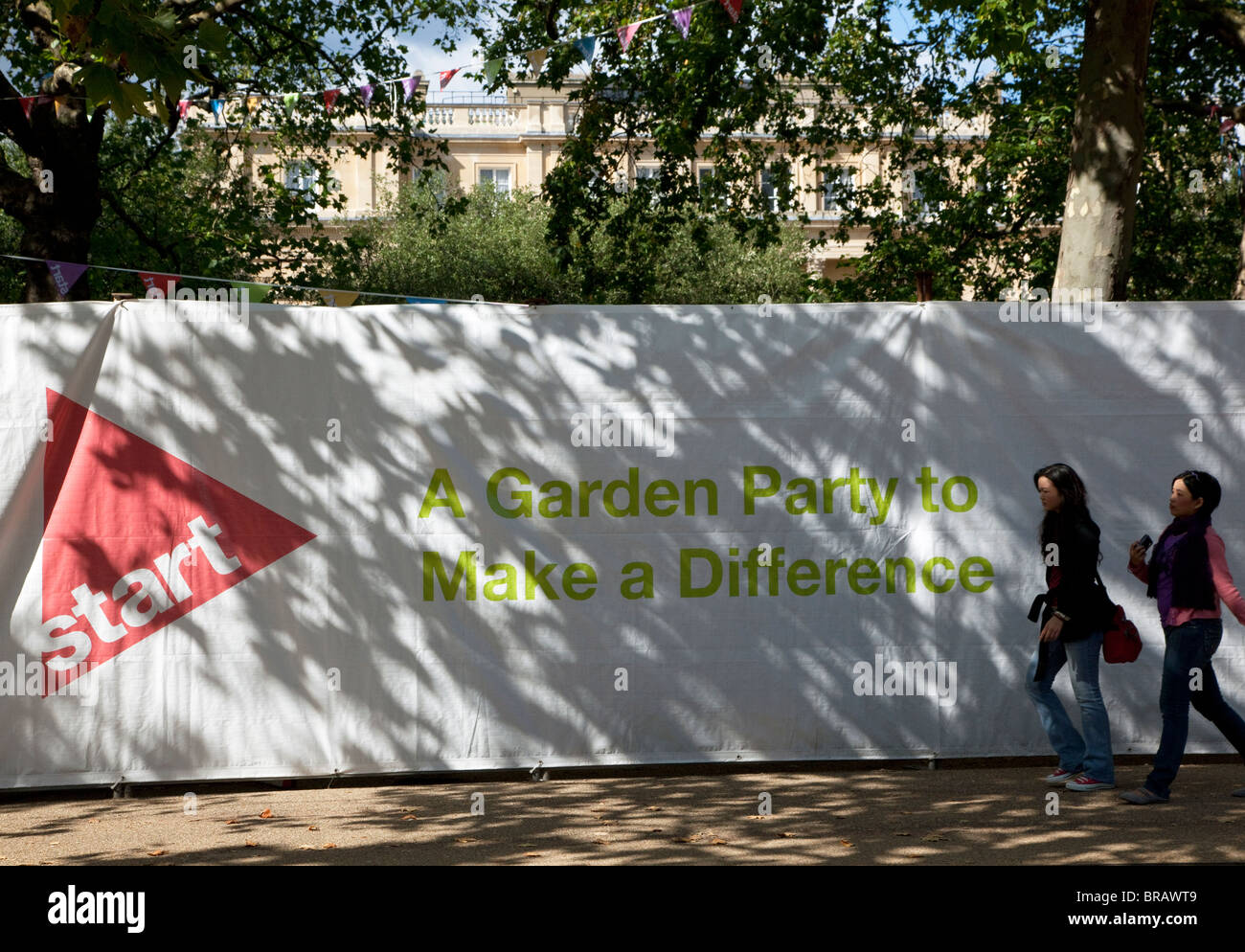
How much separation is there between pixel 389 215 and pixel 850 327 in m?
33.4

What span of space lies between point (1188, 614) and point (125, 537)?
5459 millimetres

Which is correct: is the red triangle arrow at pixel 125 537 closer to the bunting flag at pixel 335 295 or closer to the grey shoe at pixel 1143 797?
the bunting flag at pixel 335 295

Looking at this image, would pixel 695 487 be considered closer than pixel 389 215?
Yes

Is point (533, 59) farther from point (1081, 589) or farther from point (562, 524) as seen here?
point (1081, 589)

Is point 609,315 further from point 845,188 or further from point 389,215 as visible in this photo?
point 389,215

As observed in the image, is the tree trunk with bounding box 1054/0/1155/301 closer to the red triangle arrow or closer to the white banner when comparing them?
the white banner

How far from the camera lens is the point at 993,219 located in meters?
18.5

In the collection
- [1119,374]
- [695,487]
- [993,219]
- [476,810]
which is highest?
[993,219]

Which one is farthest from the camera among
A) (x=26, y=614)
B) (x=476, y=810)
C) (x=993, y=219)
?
(x=993, y=219)

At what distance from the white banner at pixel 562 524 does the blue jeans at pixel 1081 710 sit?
40 centimetres

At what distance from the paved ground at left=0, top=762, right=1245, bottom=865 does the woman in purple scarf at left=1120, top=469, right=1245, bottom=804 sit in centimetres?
26

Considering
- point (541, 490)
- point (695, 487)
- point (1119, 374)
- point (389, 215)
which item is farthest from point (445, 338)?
point (389, 215)

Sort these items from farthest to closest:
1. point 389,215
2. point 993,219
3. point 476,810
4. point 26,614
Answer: point 389,215 → point 993,219 → point 26,614 → point 476,810

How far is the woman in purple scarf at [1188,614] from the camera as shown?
5.56 meters
